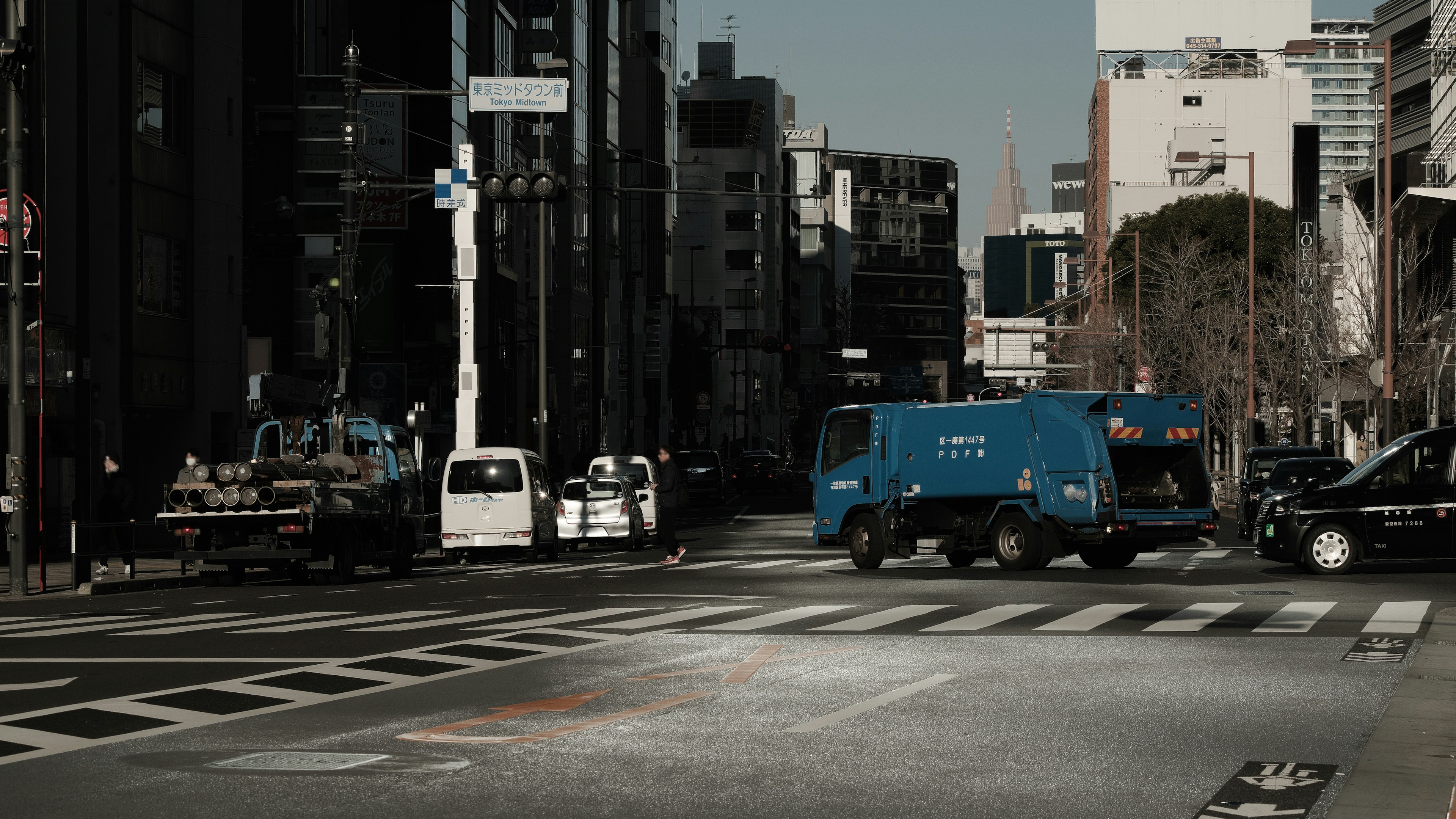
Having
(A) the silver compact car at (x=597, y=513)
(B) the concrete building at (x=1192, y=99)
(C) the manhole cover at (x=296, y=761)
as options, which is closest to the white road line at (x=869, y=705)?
(C) the manhole cover at (x=296, y=761)

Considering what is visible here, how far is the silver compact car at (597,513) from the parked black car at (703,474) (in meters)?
27.3

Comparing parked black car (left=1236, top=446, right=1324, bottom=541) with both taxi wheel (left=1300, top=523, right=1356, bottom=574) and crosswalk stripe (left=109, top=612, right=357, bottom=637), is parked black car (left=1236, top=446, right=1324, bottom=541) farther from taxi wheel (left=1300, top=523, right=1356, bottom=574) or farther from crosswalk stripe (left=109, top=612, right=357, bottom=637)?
crosswalk stripe (left=109, top=612, right=357, bottom=637)

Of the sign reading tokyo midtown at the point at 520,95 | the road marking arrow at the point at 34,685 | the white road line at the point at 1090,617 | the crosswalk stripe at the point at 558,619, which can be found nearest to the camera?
the road marking arrow at the point at 34,685

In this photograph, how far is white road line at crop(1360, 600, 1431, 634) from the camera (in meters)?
15.2

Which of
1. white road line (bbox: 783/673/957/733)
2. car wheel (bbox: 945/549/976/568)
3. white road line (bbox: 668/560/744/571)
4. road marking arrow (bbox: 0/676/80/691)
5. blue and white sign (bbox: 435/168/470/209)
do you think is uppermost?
blue and white sign (bbox: 435/168/470/209)

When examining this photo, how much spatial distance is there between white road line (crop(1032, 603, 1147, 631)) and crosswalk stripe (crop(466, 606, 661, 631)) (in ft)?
14.2

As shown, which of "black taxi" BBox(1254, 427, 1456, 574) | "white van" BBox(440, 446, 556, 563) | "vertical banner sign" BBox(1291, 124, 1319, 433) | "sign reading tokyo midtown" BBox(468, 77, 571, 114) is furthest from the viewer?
"vertical banner sign" BBox(1291, 124, 1319, 433)

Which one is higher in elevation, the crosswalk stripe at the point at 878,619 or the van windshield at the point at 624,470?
the van windshield at the point at 624,470

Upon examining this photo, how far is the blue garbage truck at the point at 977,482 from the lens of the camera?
24438mm

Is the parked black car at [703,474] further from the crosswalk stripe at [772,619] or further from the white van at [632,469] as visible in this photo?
the crosswalk stripe at [772,619]

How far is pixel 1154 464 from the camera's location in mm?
25719

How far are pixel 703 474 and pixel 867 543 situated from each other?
1479 inches

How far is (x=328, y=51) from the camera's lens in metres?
51.8

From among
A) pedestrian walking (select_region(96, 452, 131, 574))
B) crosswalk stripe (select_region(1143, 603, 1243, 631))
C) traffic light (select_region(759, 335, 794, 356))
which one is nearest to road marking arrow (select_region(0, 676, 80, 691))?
crosswalk stripe (select_region(1143, 603, 1243, 631))
